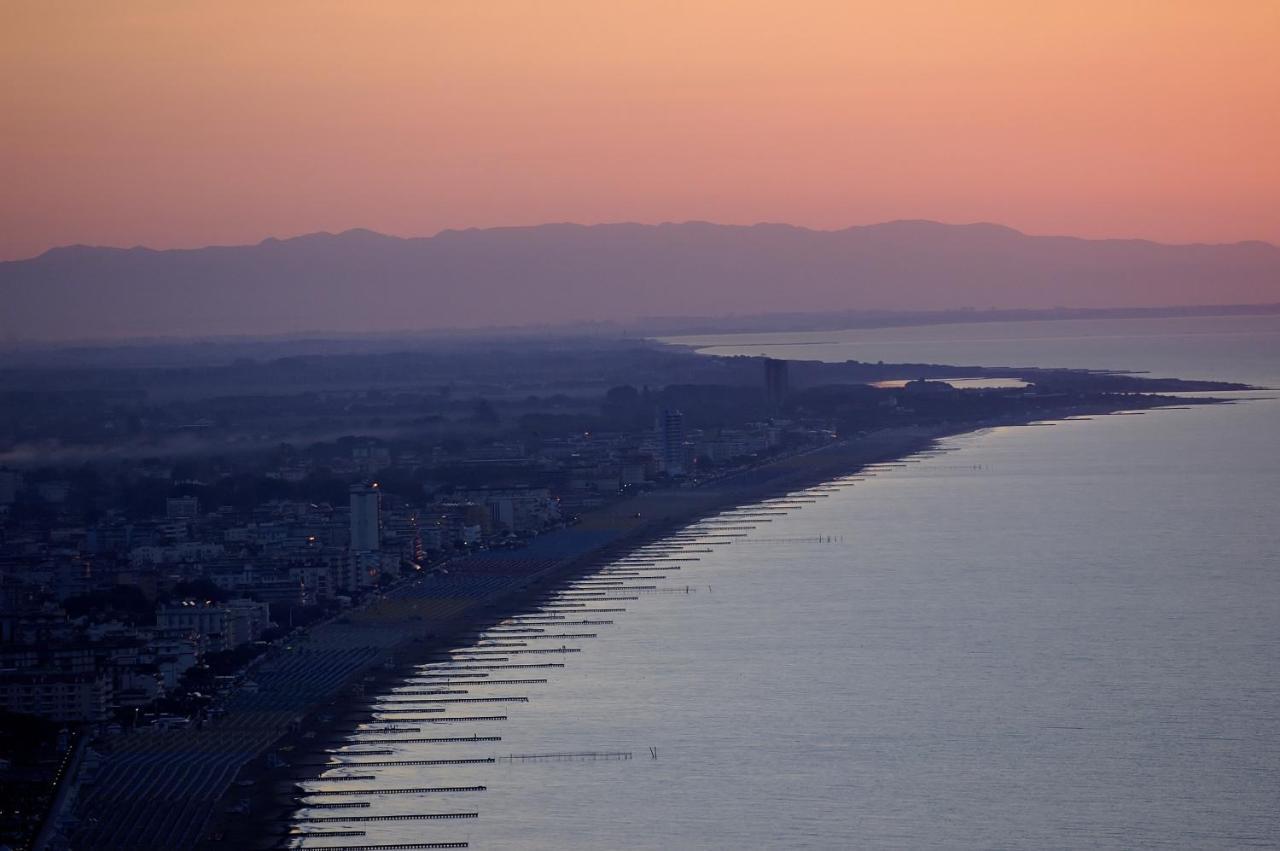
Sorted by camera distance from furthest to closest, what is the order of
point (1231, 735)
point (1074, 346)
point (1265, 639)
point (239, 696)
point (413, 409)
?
point (1074, 346), point (413, 409), point (1265, 639), point (239, 696), point (1231, 735)

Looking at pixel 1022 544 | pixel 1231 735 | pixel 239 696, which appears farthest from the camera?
pixel 1022 544

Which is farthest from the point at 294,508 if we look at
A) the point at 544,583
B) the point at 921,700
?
the point at 921,700

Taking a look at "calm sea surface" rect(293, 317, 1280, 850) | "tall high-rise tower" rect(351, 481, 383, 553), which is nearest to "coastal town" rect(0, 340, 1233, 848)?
"tall high-rise tower" rect(351, 481, 383, 553)

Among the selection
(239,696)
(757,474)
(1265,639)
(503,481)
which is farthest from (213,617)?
(757,474)

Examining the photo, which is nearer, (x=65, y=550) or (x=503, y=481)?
(x=65, y=550)

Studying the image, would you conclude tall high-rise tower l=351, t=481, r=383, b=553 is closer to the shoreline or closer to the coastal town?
the coastal town

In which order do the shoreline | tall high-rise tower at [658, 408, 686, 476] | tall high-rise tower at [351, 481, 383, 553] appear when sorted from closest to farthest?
the shoreline
tall high-rise tower at [351, 481, 383, 553]
tall high-rise tower at [658, 408, 686, 476]

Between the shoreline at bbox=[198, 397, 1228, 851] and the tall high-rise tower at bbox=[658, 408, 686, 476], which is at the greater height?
the tall high-rise tower at bbox=[658, 408, 686, 476]

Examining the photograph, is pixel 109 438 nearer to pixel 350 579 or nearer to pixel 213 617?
pixel 350 579
